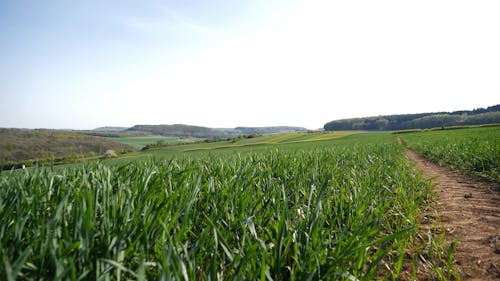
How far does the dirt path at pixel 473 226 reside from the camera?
2.07m

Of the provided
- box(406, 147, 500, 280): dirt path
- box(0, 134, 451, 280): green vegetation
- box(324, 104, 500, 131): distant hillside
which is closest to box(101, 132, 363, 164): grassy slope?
box(406, 147, 500, 280): dirt path

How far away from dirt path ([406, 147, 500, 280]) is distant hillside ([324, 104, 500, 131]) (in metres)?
131

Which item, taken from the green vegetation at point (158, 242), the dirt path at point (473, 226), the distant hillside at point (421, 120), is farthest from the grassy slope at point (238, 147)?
the distant hillside at point (421, 120)

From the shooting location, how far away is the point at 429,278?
72.7 inches

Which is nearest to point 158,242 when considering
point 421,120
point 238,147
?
point 238,147

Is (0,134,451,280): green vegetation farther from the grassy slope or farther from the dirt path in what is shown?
the grassy slope

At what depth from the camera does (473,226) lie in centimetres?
300

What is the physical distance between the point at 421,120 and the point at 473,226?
149 metres

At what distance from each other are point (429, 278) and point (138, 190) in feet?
7.00

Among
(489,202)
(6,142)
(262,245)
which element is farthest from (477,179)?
(6,142)

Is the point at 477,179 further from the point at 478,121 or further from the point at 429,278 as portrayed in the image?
the point at 478,121

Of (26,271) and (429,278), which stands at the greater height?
(26,271)

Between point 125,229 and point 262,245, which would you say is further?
point 262,245

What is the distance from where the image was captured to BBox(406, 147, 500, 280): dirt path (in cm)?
207
